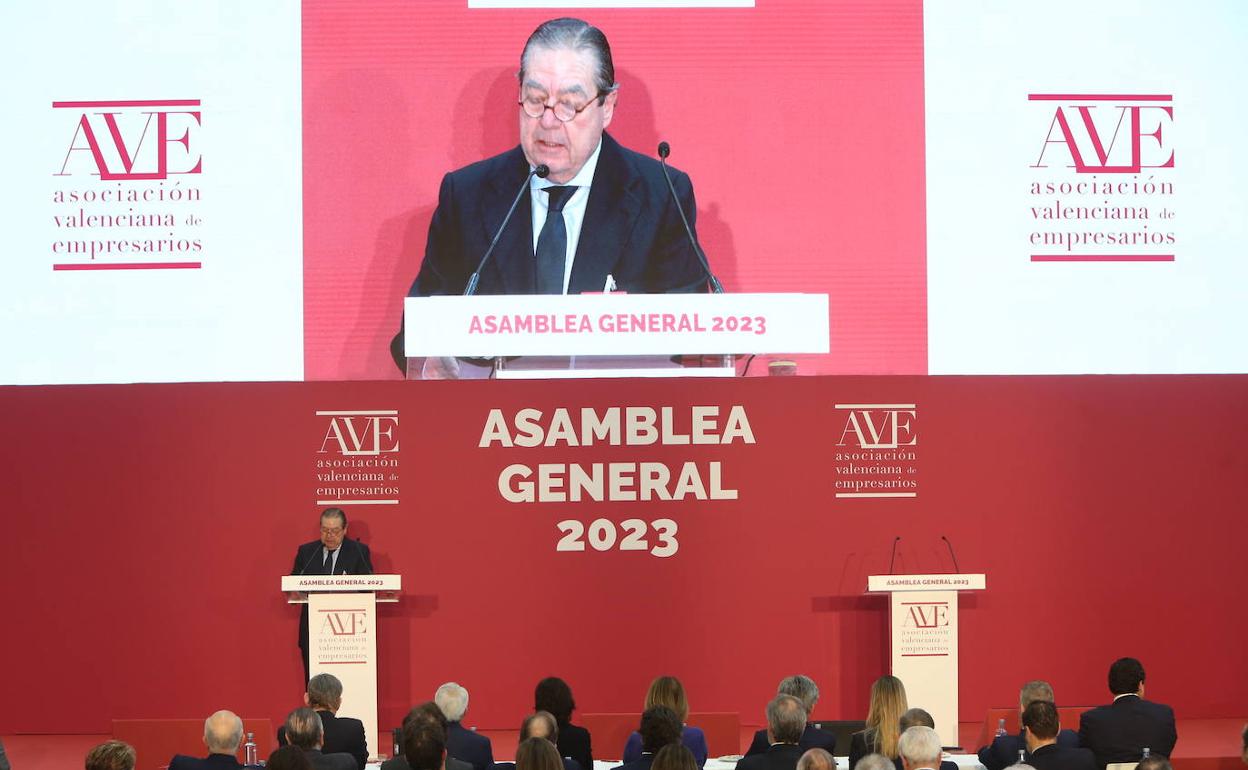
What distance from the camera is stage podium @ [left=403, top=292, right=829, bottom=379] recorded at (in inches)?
318

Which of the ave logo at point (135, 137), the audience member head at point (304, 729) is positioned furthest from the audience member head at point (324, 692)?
the ave logo at point (135, 137)

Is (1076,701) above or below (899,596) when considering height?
below

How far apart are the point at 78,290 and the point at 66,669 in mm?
2906

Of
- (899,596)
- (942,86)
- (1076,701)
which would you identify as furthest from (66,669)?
(942,86)

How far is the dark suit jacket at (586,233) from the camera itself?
412 inches

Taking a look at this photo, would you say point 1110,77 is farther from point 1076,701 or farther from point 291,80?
point 291,80

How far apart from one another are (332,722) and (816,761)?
2056mm

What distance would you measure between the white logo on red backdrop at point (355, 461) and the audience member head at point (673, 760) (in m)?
4.13

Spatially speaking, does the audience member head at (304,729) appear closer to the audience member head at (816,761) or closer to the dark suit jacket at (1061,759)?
the audience member head at (816,761)

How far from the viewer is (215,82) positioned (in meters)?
10.4

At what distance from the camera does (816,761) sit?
4.77m

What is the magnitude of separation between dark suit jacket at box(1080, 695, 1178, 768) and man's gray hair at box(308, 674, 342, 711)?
2859mm

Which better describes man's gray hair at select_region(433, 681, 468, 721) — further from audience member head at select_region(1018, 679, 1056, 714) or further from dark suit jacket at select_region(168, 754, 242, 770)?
audience member head at select_region(1018, 679, 1056, 714)

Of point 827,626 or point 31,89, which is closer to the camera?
point 827,626
